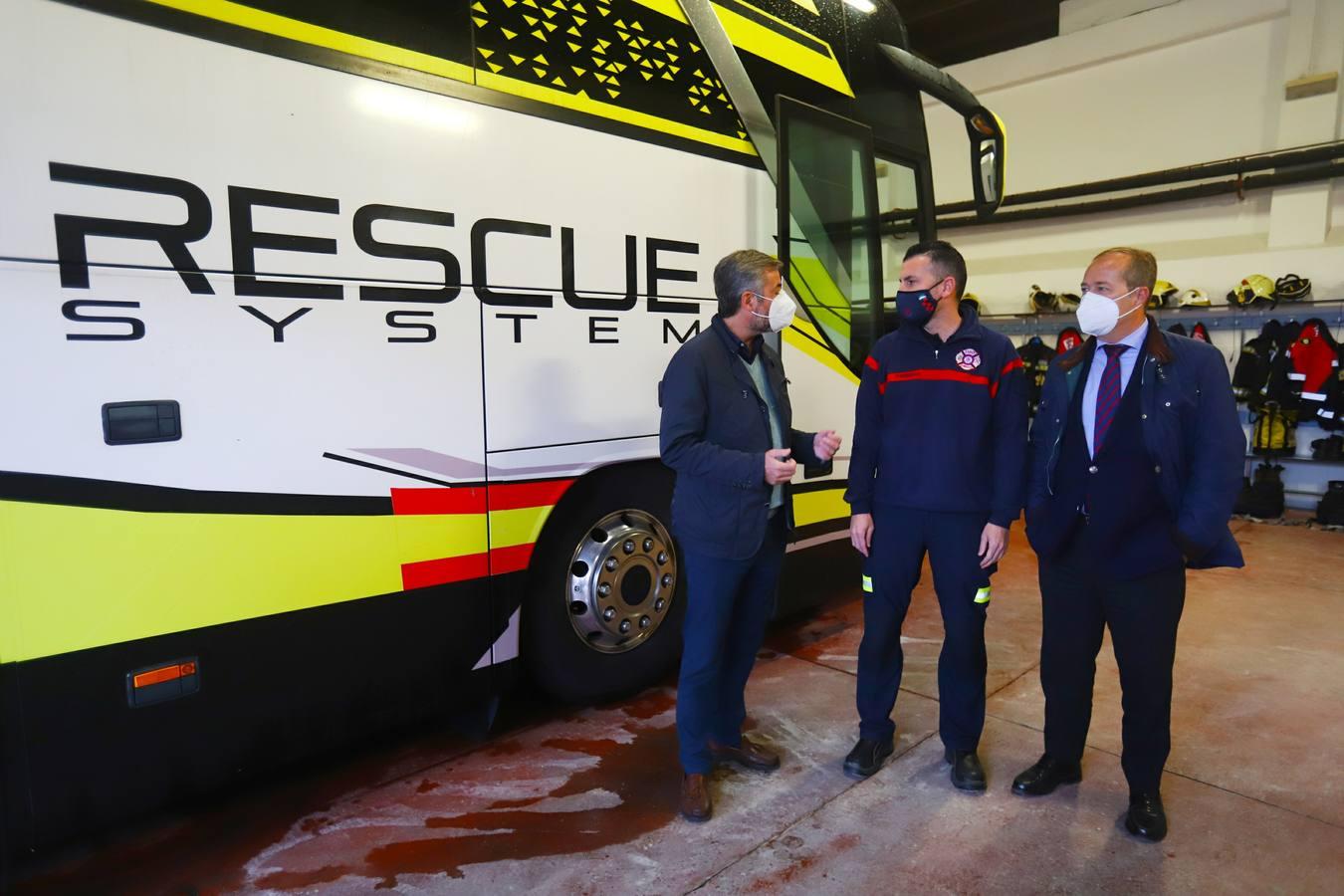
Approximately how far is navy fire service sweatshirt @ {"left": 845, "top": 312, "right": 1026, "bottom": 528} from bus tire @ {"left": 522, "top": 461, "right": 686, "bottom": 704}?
1.00m

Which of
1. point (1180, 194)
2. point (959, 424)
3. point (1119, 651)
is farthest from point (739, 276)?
point (1180, 194)

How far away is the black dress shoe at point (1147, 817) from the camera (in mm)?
2471

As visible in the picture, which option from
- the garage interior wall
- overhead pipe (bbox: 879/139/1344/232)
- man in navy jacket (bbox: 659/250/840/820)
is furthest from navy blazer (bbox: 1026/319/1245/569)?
the garage interior wall

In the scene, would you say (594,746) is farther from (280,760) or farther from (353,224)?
(353,224)

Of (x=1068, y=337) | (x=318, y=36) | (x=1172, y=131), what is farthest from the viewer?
(x=1068, y=337)

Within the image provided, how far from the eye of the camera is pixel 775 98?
3484 millimetres

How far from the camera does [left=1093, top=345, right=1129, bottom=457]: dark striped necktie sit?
239cm

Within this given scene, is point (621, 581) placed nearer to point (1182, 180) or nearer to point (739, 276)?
point (739, 276)

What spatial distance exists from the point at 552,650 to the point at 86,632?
1471mm

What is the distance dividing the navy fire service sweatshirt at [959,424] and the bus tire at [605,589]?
39.4 inches

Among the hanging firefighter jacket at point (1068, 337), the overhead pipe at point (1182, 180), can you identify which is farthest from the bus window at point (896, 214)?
the hanging firefighter jacket at point (1068, 337)

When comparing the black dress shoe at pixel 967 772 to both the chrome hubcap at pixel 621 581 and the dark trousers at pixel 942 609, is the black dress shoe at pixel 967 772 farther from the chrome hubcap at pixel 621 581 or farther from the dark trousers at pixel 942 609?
the chrome hubcap at pixel 621 581

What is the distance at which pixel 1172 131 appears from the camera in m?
8.22

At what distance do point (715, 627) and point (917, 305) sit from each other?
1.23 m
